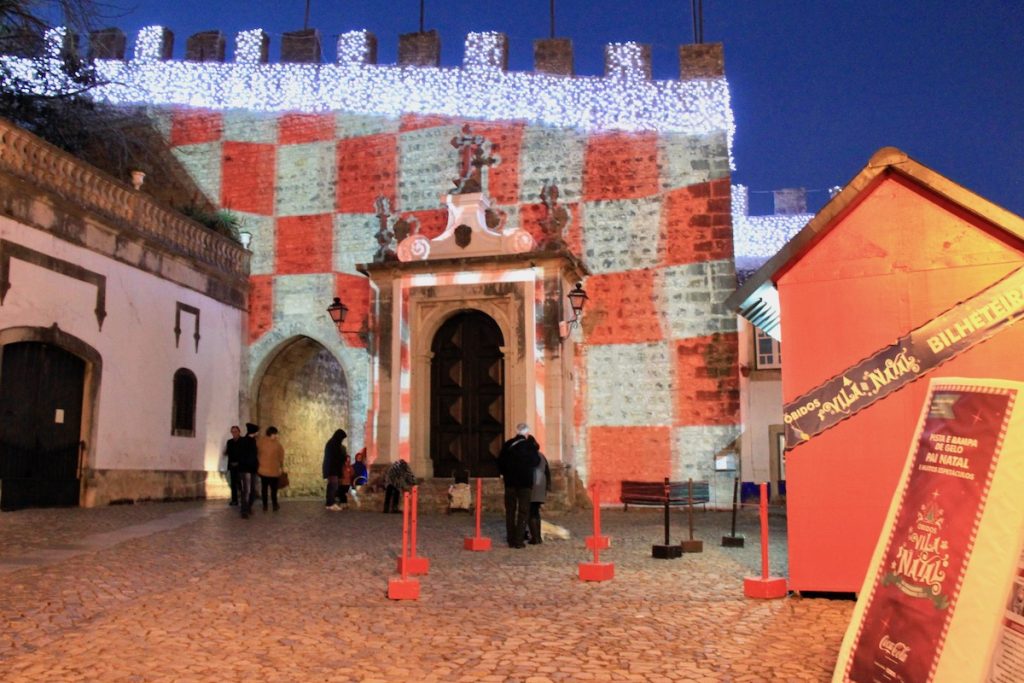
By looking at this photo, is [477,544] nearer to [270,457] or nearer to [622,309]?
[270,457]

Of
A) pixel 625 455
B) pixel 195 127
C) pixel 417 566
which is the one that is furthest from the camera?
pixel 195 127

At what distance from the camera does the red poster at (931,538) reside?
10.0ft

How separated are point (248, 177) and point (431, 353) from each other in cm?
722

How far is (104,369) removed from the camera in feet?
49.9

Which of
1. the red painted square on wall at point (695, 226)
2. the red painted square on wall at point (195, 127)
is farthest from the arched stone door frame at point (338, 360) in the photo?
the red painted square on wall at point (695, 226)

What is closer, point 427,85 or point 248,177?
point 427,85

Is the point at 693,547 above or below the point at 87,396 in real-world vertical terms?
below

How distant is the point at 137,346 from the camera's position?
53.0 ft

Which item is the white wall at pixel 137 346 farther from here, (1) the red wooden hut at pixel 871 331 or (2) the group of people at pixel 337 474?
(1) the red wooden hut at pixel 871 331

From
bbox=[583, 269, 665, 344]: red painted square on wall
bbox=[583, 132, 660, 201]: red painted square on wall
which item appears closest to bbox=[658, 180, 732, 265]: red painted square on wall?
bbox=[583, 132, 660, 201]: red painted square on wall

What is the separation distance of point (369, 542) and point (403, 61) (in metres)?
12.7

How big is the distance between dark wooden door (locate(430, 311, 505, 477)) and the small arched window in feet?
17.0

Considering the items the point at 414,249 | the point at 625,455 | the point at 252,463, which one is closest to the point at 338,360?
the point at 414,249

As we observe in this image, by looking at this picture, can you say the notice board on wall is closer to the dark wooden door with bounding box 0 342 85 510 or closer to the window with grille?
the dark wooden door with bounding box 0 342 85 510
